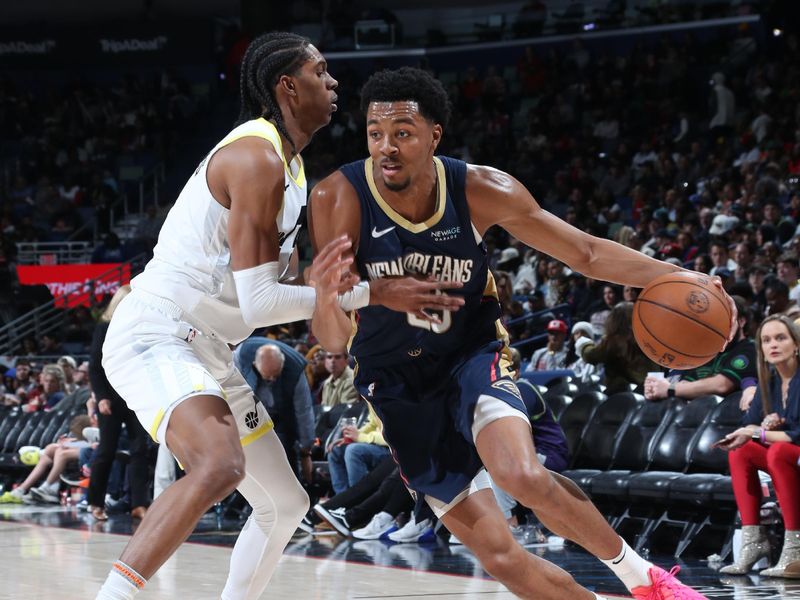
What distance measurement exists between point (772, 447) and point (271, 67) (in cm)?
332

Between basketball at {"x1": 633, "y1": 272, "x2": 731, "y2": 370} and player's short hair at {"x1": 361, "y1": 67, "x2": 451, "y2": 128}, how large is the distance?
0.96 meters

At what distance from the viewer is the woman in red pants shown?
5.58 m

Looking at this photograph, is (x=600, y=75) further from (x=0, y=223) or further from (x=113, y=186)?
(x=0, y=223)

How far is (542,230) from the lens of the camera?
3.82 meters

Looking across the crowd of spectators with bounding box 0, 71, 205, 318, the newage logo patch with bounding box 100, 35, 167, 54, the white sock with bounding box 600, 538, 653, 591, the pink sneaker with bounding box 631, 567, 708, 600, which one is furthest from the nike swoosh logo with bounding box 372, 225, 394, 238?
the newage logo patch with bounding box 100, 35, 167, 54

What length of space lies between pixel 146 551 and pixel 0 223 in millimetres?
19567

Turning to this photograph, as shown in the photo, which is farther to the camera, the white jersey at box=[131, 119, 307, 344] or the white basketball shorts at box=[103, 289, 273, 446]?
the white jersey at box=[131, 119, 307, 344]

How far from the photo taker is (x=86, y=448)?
10727 millimetres

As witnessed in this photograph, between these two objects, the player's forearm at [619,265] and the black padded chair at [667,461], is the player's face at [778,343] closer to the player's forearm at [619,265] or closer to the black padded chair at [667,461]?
the black padded chair at [667,461]

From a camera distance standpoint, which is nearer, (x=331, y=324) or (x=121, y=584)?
(x=121, y=584)

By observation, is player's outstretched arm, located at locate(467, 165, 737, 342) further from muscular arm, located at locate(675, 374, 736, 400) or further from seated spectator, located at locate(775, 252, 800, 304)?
seated spectator, located at locate(775, 252, 800, 304)

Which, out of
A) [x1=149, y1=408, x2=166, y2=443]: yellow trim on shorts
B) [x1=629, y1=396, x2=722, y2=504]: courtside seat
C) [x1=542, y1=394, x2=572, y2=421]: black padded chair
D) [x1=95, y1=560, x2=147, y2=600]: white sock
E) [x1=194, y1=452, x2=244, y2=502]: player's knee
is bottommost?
[x1=542, y1=394, x2=572, y2=421]: black padded chair

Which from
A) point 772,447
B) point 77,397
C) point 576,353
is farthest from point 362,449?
point 77,397

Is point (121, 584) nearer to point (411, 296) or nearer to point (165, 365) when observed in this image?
point (165, 365)
